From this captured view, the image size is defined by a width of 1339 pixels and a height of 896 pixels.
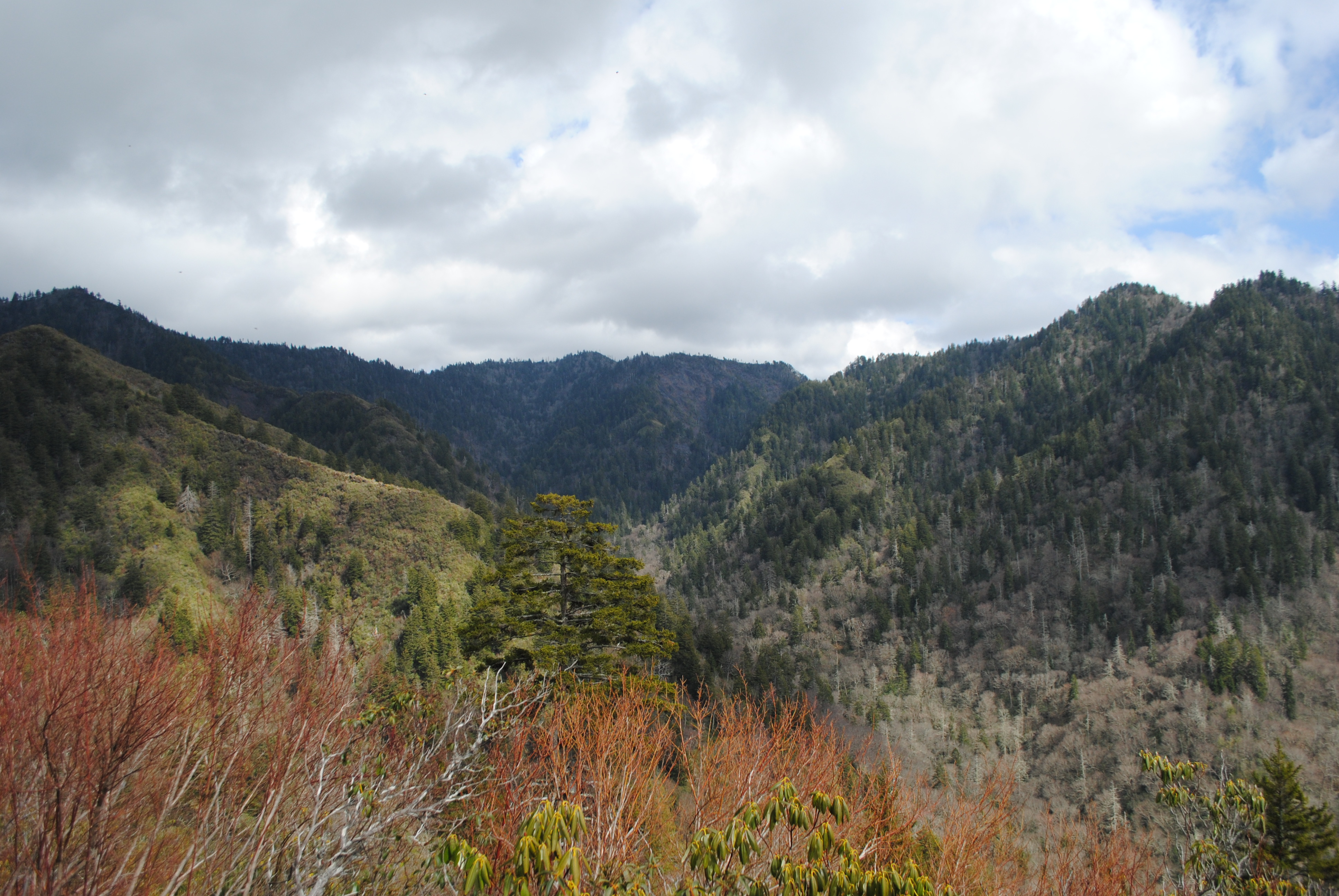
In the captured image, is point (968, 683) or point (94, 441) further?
point (968, 683)

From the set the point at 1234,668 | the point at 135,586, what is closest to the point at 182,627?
the point at 135,586

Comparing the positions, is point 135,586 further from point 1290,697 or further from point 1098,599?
point 1098,599

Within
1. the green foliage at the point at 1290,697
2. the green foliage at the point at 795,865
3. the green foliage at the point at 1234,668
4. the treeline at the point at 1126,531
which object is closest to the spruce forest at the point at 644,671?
the green foliage at the point at 795,865

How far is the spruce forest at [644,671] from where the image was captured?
9.55 meters

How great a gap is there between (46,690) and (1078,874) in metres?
19.8

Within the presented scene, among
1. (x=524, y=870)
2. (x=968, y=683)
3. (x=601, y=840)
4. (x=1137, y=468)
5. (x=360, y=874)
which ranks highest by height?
(x=1137, y=468)

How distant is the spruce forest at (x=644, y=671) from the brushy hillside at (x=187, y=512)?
0.53 m

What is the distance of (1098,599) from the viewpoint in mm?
144625

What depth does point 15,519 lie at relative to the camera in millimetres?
63812

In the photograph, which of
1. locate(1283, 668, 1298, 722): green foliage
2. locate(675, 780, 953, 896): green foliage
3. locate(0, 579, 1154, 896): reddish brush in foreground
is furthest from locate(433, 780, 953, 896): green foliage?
locate(1283, 668, 1298, 722): green foliage

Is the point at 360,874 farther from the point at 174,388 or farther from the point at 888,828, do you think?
the point at 174,388

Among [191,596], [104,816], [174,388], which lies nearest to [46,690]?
[104,816]

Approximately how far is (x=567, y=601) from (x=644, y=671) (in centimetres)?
431

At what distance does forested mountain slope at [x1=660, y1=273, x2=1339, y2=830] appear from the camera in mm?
103500
